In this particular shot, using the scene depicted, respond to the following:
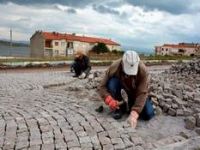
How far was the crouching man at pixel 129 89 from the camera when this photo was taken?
575 cm

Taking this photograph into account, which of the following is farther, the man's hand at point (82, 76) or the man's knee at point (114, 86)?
the man's hand at point (82, 76)

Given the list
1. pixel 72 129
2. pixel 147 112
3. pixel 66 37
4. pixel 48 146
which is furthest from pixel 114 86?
pixel 66 37

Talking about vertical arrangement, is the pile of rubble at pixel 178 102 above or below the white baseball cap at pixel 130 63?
below

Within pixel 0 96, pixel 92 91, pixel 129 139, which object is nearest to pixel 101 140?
pixel 129 139

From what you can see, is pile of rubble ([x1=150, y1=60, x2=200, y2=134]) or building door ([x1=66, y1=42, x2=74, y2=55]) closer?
pile of rubble ([x1=150, y1=60, x2=200, y2=134])

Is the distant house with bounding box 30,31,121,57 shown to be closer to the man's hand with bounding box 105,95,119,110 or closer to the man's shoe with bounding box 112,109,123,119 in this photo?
the man's shoe with bounding box 112,109,123,119

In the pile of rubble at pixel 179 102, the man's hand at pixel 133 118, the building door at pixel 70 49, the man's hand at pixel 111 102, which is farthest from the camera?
the building door at pixel 70 49

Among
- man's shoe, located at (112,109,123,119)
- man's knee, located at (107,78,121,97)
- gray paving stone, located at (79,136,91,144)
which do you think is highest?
man's knee, located at (107,78,121,97)

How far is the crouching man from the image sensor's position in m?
5.75

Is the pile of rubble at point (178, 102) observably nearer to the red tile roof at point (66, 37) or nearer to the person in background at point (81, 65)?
the person in background at point (81, 65)

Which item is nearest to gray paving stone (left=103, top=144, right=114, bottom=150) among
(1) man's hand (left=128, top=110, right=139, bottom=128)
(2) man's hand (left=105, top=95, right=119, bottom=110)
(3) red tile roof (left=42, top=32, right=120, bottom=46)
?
(1) man's hand (left=128, top=110, right=139, bottom=128)

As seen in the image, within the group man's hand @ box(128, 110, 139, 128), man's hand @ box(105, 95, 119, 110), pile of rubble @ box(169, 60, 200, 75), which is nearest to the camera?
man's hand @ box(128, 110, 139, 128)

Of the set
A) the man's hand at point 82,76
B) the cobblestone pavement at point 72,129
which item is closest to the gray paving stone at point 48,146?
the cobblestone pavement at point 72,129

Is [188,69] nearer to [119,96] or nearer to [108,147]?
[119,96]
